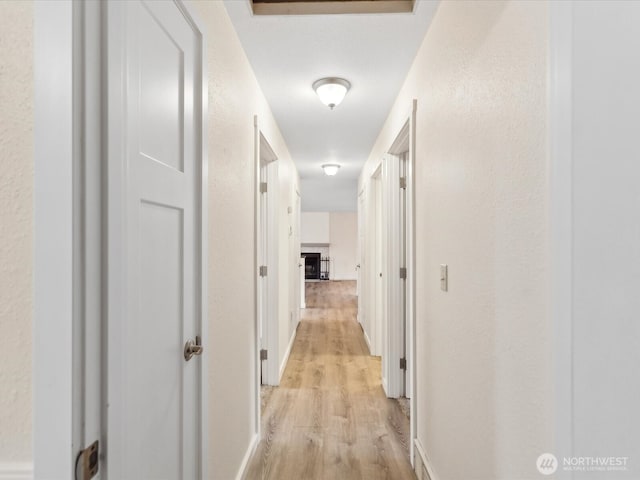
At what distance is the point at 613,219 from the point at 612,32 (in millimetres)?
378

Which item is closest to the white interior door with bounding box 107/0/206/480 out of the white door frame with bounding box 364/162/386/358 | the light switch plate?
the light switch plate

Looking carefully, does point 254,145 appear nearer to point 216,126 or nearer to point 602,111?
point 216,126

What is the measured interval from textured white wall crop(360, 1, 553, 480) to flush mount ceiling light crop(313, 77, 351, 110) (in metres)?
0.64

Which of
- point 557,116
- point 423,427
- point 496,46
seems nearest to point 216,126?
point 496,46

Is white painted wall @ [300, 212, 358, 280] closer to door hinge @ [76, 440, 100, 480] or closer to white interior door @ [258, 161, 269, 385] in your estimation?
white interior door @ [258, 161, 269, 385]

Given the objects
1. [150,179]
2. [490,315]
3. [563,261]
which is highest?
[150,179]

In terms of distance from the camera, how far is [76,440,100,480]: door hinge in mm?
603

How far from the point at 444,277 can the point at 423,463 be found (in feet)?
3.53

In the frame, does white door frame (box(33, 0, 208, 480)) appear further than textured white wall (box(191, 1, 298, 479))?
No

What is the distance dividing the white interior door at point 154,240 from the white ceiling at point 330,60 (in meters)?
0.75

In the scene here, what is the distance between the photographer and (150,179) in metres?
0.91

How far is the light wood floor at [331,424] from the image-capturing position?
82.2 inches

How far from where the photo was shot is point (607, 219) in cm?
75

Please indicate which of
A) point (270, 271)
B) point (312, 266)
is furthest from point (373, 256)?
point (312, 266)
